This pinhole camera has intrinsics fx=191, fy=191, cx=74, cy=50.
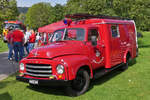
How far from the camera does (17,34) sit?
10.4m

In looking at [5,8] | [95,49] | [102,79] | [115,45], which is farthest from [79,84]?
[5,8]

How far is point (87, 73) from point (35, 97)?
1.69 m

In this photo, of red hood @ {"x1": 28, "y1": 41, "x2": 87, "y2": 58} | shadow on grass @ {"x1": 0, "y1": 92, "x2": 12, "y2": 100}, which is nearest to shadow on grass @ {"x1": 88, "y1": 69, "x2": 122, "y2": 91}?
red hood @ {"x1": 28, "y1": 41, "x2": 87, "y2": 58}

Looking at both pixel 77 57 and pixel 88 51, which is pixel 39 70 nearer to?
pixel 77 57

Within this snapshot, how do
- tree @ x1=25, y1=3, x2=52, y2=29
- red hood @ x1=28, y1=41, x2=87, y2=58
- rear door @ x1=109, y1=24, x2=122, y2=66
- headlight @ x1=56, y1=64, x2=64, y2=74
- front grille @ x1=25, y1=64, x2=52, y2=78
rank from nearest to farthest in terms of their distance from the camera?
headlight @ x1=56, y1=64, x2=64, y2=74, front grille @ x1=25, y1=64, x2=52, y2=78, red hood @ x1=28, y1=41, x2=87, y2=58, rear door @ x1=109, y1=24, x2=122, y2=66, tree @ x1=25, y1=3, x2=52, y2=29

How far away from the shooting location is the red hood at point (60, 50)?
5395mm

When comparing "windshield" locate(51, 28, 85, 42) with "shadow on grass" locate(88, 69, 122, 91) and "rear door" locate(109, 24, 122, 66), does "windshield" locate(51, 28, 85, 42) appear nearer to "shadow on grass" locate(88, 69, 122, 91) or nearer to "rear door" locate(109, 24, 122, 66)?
"rear door" locate(109, 24, 122, 66)

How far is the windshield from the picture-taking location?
646 cm

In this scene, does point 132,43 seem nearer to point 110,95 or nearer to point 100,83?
point 100,83

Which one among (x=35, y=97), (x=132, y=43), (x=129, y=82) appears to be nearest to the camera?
(x=35, y=97)

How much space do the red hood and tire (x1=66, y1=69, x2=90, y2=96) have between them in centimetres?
67

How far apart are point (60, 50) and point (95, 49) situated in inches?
59.7

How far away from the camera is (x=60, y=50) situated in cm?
555

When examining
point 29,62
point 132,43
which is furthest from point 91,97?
point 132,43
